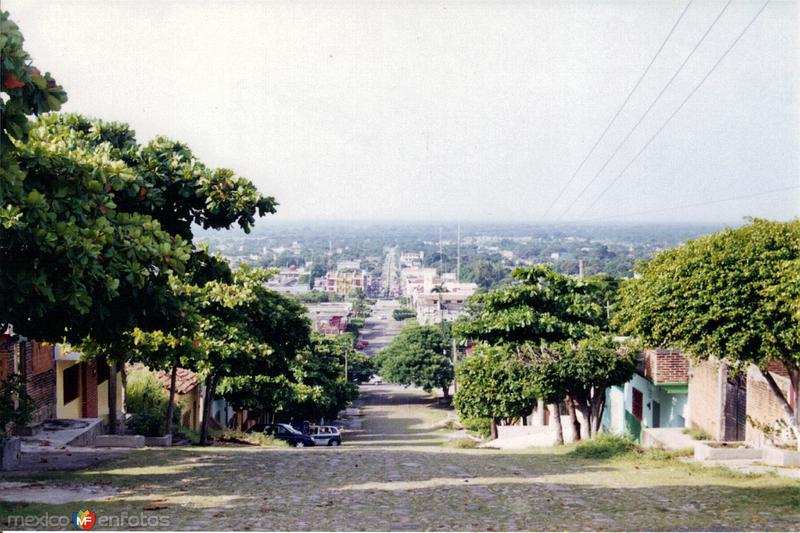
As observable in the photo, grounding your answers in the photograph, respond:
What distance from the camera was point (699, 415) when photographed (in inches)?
795

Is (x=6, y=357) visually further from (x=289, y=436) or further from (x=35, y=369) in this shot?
(x=289, y=436)

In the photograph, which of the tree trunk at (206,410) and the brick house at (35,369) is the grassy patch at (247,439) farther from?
the brick house at (35,369)

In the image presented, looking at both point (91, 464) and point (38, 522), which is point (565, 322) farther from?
point (38, 522)

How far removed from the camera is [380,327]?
113000 millimetres

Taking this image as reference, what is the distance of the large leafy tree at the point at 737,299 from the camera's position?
39.3 ft

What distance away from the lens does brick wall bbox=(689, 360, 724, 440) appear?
61.5 ft

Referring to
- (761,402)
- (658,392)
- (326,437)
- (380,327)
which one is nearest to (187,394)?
(326,437)

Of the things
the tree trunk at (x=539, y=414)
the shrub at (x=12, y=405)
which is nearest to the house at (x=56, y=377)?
the shrub at (x=12, y=405)

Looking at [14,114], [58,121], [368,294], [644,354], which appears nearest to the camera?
[14,114]

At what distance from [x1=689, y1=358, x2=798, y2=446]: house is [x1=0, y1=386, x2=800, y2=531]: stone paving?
3066 mm

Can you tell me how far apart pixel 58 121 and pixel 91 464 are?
5.44 metres

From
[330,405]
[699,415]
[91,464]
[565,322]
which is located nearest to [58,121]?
[91,464]

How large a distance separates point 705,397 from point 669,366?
2.30 metres

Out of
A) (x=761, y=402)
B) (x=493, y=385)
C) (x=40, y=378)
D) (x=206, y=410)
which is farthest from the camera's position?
(x=493, y=385)
